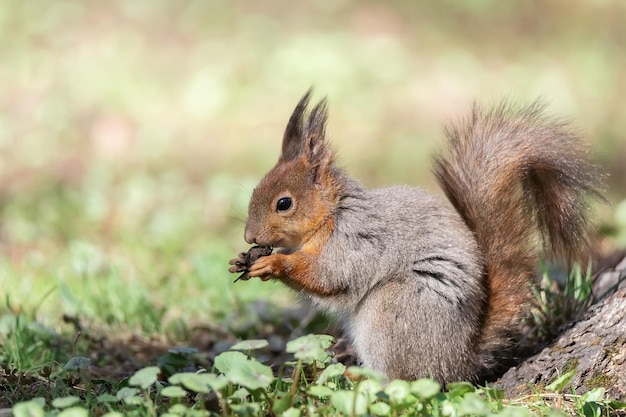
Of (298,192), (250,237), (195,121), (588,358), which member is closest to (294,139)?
(298,192)

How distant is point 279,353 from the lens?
2811 mm

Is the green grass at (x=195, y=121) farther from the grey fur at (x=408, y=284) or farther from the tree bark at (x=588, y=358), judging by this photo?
the tree bark at (x=588, y=358)

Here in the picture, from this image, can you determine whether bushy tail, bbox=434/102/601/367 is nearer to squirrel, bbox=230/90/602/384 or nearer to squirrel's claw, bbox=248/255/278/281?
squirrel, bbox=230/90/602/384

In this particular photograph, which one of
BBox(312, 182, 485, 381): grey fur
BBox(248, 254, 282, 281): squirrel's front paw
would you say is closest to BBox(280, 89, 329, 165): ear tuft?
BBox(312, 182, 485, 381): grey fur

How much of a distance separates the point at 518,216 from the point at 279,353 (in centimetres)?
90

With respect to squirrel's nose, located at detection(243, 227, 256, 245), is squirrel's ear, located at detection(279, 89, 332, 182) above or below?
above

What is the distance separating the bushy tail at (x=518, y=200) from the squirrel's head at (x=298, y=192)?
1.13ft

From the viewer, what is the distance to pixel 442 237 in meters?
2.33

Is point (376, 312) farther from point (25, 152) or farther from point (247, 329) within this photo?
point (25, 152)

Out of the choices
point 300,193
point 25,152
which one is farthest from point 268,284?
point 25,152

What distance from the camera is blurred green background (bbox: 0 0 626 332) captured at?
364 cm

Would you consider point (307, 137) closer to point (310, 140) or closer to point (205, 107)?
point (310, 140)

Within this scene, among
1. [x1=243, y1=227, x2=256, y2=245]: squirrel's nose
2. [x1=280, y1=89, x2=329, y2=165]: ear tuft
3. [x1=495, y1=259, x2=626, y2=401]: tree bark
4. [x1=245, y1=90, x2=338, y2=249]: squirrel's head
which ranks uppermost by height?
[x1=280, y1=89, x2=329, y2=165]: ear tuft

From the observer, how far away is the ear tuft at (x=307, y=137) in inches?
97.7
